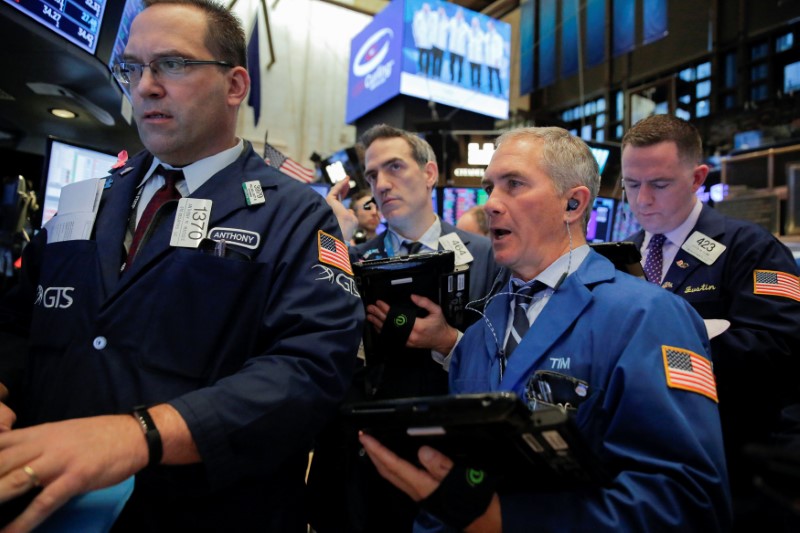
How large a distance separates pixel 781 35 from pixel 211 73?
12.5 meters

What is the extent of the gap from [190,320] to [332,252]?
0.37 metres

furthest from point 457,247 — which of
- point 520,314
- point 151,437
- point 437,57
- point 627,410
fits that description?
point 437,57

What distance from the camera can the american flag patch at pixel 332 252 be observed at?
136 cm

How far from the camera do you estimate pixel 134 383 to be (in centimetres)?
122

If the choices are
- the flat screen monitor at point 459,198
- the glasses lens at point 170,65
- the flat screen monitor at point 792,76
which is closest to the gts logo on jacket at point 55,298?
the glasses lens at point 170,65

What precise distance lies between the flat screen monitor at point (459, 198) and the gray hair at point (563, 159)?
12.1 ft

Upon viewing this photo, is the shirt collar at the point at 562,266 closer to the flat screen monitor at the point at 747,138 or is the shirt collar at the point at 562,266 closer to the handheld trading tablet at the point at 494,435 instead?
the handheld trading tablet at the point at 494,435

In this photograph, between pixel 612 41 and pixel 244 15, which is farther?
pixel 244 15

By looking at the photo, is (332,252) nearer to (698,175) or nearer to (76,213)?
(76,213)

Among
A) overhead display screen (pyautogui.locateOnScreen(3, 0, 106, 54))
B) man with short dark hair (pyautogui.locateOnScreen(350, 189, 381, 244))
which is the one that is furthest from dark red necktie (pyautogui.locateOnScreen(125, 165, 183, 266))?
man with short dark hair (pyautogui.locateOnScreen(350, 189, 381, 244))

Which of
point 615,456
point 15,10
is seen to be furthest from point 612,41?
point 615,456

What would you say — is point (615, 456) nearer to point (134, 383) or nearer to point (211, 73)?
point (134, 383)

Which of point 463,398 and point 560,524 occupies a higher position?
point 463,398

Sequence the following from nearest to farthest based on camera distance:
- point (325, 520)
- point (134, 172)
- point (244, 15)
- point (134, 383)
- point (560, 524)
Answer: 1. point (560, 524)
2. point (134, 383)
3. point (325, 520)
4. point (134, 172)
5. point (244, 15)
